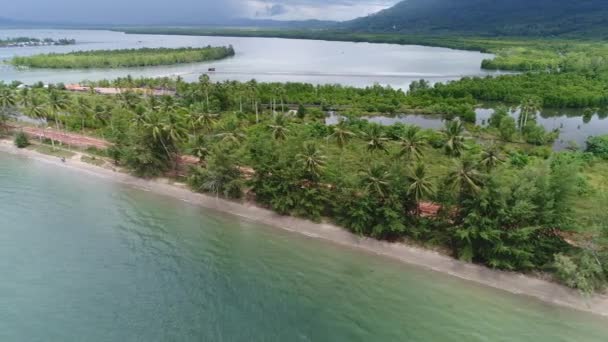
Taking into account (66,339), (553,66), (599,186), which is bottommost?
(66,339)

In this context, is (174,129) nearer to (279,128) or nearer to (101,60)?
(279,128)

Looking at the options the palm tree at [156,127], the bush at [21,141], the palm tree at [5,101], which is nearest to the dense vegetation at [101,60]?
the palm tree at [5,101]

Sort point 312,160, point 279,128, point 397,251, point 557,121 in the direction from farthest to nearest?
point 557,121, point 279,128, point 312,160, point 397,251

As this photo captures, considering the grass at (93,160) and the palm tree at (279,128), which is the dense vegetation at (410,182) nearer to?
the palm tree at (279,128)

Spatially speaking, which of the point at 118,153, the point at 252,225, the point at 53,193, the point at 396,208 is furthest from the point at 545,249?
the point at 53,193

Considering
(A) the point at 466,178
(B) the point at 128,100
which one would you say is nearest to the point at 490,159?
(A) the point at 466,178

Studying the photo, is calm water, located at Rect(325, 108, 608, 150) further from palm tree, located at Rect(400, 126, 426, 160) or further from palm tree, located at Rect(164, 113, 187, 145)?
palm tree, located at Rect(164, 113, 187, 145)

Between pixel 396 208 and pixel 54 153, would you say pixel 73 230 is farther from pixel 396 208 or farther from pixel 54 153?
pixel 396 208
